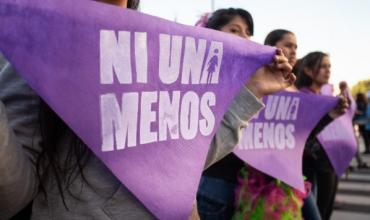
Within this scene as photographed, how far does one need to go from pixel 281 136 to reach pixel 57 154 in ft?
4.39

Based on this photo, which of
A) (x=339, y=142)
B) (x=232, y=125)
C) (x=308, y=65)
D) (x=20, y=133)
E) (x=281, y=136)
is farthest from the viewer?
(x=308, y=65)

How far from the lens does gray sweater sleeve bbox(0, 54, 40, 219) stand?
0.74 metres

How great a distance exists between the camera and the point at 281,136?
6.62ft

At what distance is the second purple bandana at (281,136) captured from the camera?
73.1 inches

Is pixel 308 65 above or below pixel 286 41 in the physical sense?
below

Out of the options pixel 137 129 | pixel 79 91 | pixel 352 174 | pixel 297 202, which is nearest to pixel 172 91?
pixel 137 129

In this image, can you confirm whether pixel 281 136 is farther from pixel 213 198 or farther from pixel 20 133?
pixel 20 133

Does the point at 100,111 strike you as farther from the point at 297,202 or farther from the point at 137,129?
the point at 297,202

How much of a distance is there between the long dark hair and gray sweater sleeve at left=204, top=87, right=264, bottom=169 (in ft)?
0.99

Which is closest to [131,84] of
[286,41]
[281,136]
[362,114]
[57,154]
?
[57,154]

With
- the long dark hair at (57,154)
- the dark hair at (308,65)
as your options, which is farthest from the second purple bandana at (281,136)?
the long dark hair at (57,154)

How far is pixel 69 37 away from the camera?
0.78 m

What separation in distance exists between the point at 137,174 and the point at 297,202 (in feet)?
4.49

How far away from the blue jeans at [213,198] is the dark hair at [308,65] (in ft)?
4.13
